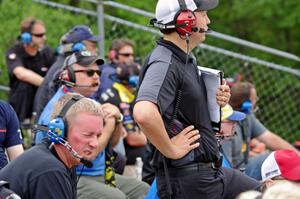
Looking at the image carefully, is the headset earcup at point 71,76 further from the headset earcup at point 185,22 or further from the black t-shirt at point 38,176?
the black t-shirt at point 38,176

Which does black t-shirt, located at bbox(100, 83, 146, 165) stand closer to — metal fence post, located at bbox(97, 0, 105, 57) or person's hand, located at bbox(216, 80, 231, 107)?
metal fence post, located at bbox(97, 0, 105, 57)

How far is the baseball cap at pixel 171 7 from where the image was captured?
5898 mm

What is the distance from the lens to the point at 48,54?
10.8 meters

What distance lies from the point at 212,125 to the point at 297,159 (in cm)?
79

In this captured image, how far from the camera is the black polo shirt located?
5629 mm

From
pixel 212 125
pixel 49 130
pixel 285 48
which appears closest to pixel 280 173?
pixel 212 125

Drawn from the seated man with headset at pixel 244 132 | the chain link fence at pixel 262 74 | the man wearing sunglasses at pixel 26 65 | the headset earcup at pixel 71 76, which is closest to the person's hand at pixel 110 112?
the headset earcup at pixel 71 76

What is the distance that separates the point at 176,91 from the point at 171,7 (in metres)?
0.63

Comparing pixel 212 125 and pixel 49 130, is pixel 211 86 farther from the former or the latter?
pixel 49 130

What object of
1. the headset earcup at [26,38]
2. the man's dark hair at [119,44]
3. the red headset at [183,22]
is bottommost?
the man's dark hair at [119,44]

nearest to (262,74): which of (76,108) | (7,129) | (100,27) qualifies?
(100,27)

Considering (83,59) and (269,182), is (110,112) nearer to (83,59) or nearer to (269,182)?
(83,59)

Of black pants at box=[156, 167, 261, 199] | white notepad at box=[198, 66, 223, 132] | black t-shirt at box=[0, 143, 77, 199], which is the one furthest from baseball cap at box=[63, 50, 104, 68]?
black t-shirt at box=[0, 143, 77, 199]

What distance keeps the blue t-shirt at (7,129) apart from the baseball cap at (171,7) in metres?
1.48
